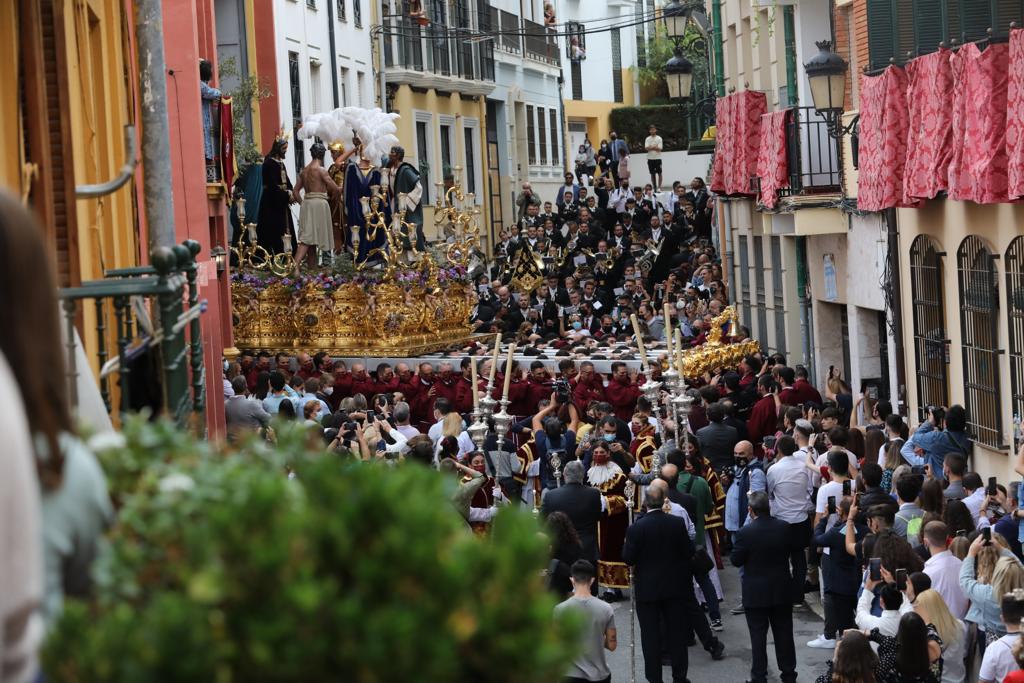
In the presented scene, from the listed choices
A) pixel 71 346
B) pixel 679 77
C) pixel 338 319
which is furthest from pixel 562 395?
pixel 71 346

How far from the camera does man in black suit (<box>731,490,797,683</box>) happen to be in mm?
13258

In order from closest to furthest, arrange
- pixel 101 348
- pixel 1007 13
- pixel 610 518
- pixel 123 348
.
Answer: pixel 123 348
pixel 101 348
pixel 610 518
pixel 1007 13

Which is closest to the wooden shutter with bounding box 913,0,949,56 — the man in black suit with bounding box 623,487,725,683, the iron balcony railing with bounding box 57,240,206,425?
the man in black suit with bounding box 623,487,725,683

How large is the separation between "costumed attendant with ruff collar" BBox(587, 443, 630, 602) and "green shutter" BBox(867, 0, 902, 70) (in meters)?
6.31

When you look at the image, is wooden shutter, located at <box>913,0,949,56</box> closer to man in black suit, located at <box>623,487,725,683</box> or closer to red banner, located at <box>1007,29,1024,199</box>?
red banner, located at <box>1007,29,1024,199</box>

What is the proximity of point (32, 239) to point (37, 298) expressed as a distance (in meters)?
0.10

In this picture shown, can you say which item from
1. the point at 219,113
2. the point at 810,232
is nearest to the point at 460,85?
the point at 810,232

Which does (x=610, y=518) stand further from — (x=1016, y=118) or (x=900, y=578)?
(x=900, y=578)

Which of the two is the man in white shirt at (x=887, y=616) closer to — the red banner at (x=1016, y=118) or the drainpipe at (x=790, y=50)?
the red banner at (x=1016, y=118)

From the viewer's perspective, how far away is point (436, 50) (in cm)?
4828

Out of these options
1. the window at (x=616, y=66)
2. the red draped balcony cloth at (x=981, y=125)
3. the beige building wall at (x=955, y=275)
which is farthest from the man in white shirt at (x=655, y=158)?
the red draped balcony cloth at (x=981, y=125)

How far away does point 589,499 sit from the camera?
14797mm

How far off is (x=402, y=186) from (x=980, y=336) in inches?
501

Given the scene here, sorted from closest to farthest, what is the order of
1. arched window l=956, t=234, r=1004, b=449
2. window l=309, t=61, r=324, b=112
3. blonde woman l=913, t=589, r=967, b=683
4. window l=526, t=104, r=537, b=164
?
blonde woman l=913, t=589, r=967, b=683
arched window l=956, t=234, r=1004, b=449
window l=309, t=61, r=324, b=112
window l=526, t=104, r=537, b=164
